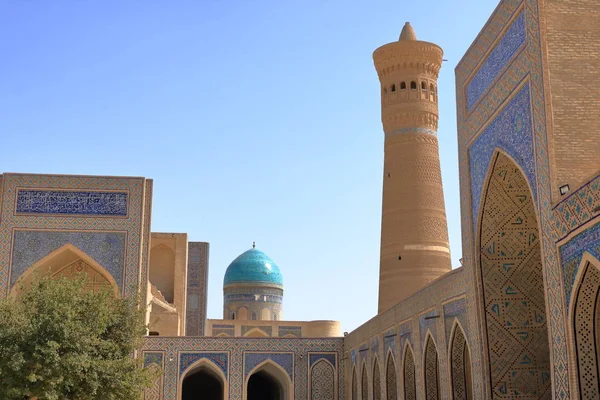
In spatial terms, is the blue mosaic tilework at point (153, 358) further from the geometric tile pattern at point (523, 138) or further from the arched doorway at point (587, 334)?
the arched doorway at point (587, 334)

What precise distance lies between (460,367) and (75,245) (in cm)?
891

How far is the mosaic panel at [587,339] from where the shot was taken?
21.5ft

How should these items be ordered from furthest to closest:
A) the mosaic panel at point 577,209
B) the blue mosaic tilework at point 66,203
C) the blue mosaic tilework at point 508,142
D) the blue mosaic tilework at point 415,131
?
the blue mosaic tilework at point 415,131 < the blue mosaic tilework at point 66,203 < the blue mosaic tilework at point 508,142 < the mosaic panel at point 577,209

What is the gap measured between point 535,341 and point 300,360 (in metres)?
10.0

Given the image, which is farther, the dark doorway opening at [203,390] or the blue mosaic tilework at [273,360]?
the dark doorway opening at [203,390]

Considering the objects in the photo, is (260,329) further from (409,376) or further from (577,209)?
(577,209)

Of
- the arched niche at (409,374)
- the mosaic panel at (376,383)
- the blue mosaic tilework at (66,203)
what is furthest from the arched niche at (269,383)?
the arched niche at (409,374)

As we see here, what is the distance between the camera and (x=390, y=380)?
48.7 ft

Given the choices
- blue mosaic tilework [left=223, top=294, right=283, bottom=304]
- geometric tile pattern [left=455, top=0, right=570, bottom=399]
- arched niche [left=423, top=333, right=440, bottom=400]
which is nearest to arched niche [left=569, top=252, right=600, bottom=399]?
geometric tile pattern [left=455, top=0, right=570, bottom=399]

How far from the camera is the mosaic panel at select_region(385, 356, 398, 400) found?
14.7 meters

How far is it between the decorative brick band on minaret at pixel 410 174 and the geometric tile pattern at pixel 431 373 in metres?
6.27

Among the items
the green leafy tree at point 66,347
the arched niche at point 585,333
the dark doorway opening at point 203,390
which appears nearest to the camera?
the arched niche at point 585,333

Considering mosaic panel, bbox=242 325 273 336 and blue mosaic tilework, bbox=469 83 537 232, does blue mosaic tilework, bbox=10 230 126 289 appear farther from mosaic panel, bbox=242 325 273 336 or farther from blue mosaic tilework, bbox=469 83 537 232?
mosaic panel, bbox=242 325 273 336

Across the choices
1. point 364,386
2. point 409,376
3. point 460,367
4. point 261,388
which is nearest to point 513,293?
point 460,367
